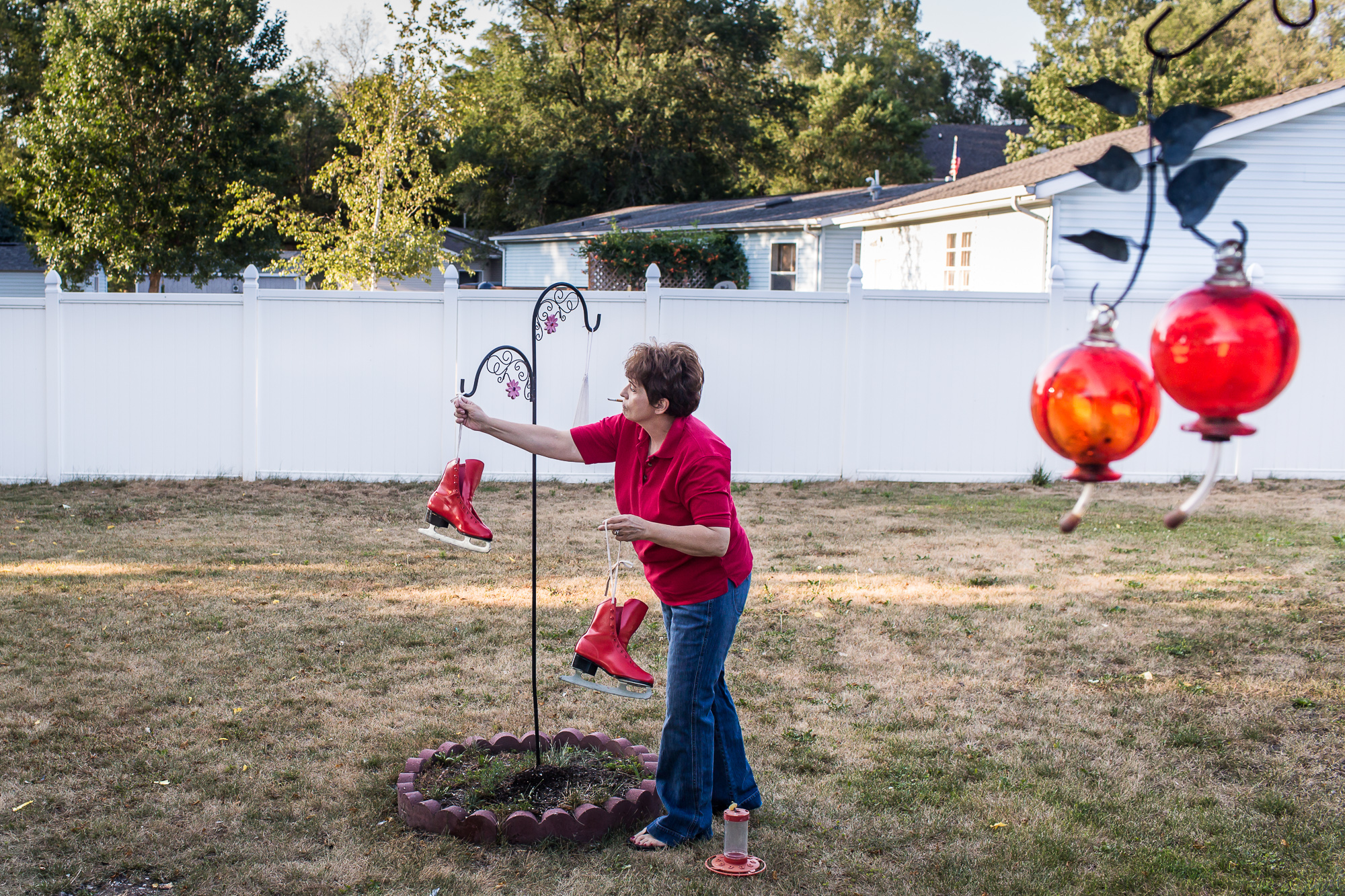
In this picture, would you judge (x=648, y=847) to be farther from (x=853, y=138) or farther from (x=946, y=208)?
(x=853, y=138)

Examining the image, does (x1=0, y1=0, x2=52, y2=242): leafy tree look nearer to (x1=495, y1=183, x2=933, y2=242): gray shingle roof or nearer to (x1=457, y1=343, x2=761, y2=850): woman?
(x1=495, y1=183, x2=933, y2=242): gray shingle roof

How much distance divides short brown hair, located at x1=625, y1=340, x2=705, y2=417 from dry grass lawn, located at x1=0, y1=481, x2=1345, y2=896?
4.65 feet

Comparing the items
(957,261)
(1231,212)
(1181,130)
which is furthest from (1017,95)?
(1181,130)

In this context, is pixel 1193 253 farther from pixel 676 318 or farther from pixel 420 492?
pixel 420 492

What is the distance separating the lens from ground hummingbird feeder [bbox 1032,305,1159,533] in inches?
42.1

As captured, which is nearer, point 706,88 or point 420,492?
point 420,492

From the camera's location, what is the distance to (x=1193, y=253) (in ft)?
43.4

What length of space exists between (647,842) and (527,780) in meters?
0.56

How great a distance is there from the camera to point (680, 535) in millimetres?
3002

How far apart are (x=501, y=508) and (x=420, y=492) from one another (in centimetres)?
104

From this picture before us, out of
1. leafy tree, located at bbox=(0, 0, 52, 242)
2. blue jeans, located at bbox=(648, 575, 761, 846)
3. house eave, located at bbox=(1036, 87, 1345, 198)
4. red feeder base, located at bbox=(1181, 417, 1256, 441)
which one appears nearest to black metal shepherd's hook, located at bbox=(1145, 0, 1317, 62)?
red feeder base, located at bbox=(1181, 417, 1256, 441)

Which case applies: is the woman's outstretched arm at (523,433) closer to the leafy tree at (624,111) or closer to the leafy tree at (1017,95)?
the leafy tree at (624,111)

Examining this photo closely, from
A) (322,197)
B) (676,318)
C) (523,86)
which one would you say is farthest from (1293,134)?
(322,197)

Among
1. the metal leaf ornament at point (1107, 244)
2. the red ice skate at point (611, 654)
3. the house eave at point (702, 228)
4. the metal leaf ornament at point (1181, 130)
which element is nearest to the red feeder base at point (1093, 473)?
the metal leaf ornament at point (1107, 244)
